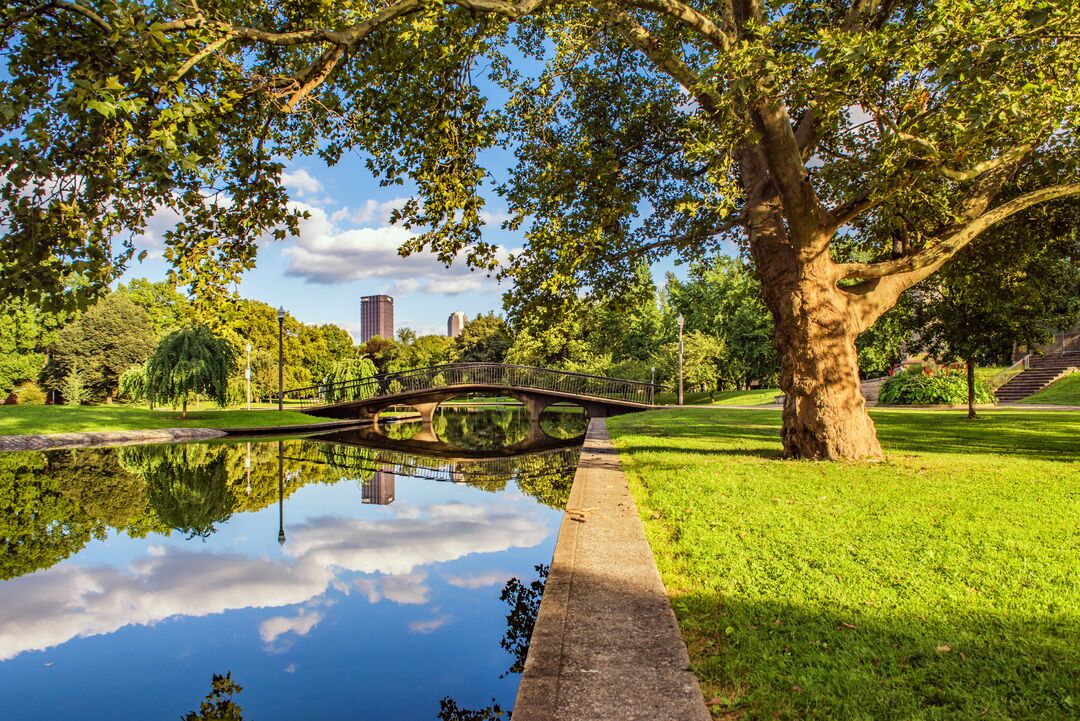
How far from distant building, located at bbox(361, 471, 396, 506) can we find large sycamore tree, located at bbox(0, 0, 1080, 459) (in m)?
4.79

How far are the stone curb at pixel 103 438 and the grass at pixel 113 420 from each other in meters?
1.14

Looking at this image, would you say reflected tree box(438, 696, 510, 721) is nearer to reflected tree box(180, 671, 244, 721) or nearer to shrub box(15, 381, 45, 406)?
reflected tree box(180, 671, 244, 721)

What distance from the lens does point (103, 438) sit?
21.3 meters

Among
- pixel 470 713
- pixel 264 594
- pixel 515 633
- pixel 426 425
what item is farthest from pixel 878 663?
pixel 426 425

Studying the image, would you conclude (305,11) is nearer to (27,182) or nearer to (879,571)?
(27,182)

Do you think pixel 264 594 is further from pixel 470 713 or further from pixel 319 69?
pixel 319 69

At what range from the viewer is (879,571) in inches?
181

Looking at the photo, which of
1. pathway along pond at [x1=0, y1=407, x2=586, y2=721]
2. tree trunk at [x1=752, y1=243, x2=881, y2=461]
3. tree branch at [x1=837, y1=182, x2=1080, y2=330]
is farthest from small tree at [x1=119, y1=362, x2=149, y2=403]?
tree branch at [x1=837, y1=182, x2=1080, y2=330]

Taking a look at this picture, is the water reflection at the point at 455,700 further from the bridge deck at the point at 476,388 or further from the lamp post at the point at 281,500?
the bridge deck at the point at 476,388

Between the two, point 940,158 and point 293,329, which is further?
point 293,329

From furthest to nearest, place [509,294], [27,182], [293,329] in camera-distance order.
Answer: [293,329] → [509,294] → [27,182]

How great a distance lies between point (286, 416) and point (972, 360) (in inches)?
1139

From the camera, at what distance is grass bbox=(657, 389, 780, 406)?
120ft

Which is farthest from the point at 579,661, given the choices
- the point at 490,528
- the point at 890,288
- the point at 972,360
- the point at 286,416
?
the point at 286,416
